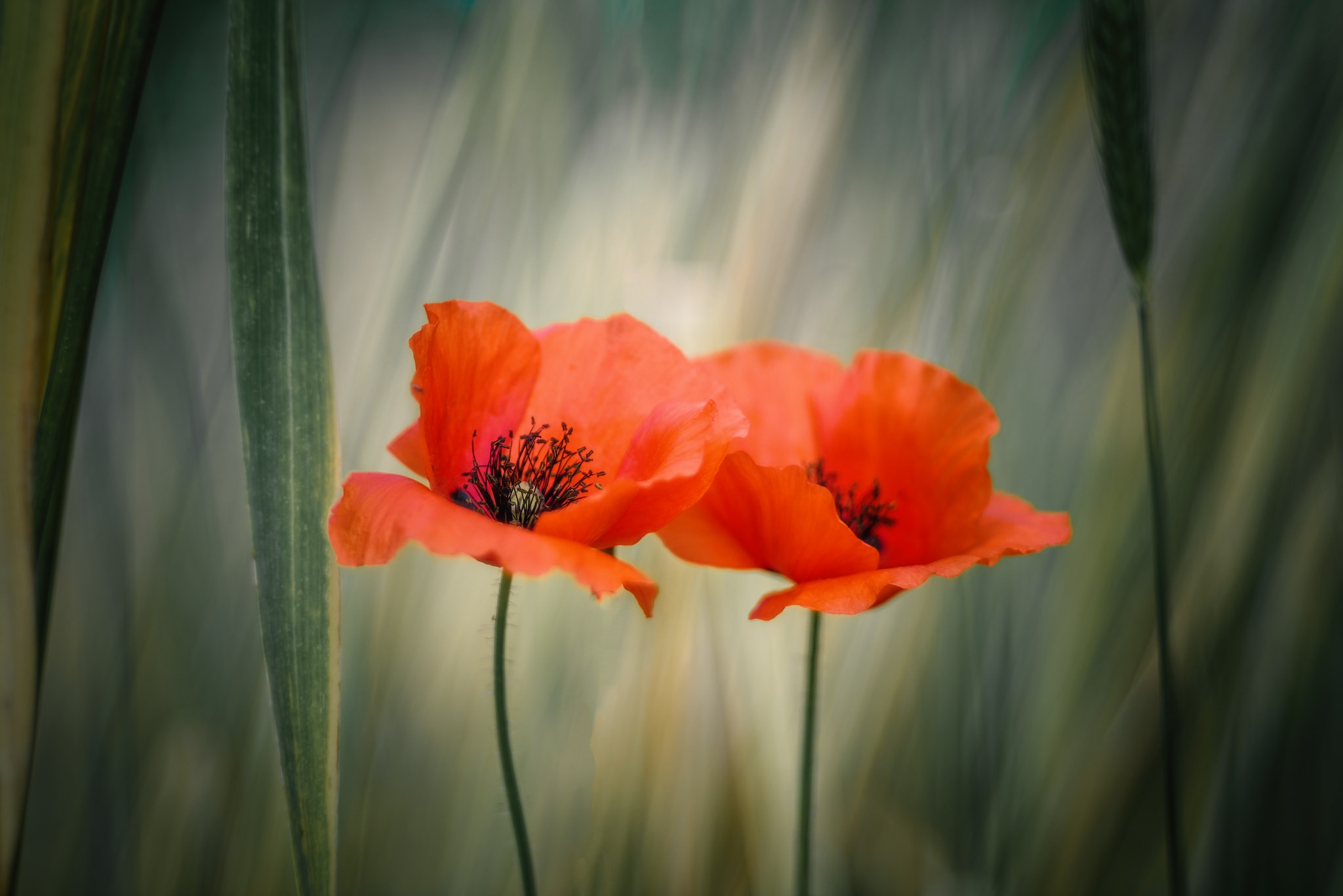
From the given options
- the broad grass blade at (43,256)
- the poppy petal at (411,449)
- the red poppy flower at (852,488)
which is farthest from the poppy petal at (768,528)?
the broad grass blade at (43,256)

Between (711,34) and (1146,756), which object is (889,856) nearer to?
(1146,756)

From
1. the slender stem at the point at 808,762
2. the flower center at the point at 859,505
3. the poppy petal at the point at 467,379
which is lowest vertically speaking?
the slender stem at the point at 808,762

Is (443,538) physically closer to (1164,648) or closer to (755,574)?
(1164,648)

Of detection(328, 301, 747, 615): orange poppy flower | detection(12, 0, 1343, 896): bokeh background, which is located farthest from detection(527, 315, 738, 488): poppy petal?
detection(12, 0, 1343, 896): bokeh background

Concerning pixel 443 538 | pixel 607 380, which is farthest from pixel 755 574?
pixel 443 538

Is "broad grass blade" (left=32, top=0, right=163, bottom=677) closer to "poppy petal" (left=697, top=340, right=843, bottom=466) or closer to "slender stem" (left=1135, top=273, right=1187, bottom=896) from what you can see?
"poppy petal" (left=697, top=340, right=843, bottom=466)

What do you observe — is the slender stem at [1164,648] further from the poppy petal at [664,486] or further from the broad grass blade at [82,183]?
the broad grass blade at [82,183]

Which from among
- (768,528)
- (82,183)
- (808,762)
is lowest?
(808,762)

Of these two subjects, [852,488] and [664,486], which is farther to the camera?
[852,488]
